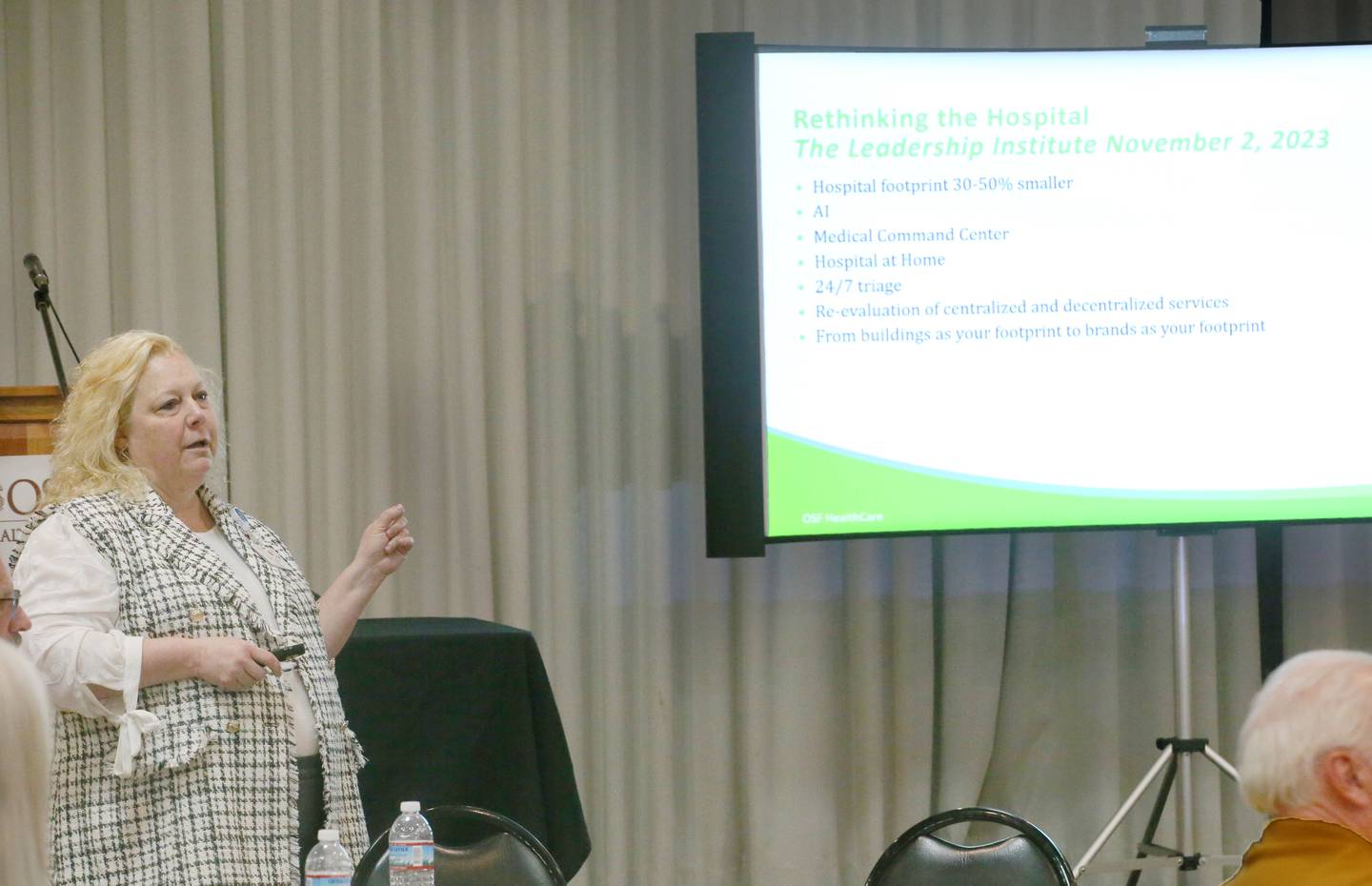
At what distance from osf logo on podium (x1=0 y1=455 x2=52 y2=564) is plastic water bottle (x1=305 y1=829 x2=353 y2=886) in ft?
5.66

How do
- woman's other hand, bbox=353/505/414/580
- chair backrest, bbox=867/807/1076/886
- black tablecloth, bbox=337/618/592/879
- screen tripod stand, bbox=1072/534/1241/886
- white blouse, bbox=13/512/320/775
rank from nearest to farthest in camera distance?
chair backrest, bbox=867/807/1076/886, white blouse, bbox=13/512/320/775, woman's other hand, bbox=353/505/414/580, black tablecloth, bbox=337/618/592/879, screen tripod stand, bbox=1072/534/1241/886

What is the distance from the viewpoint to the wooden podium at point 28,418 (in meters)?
4.04

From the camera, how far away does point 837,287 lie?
4316 millimetres

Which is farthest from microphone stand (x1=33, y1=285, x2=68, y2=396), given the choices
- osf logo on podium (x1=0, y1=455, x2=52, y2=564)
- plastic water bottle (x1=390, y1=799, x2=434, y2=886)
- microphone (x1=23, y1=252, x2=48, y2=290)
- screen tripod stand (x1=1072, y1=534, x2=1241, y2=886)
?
screen tripod stand (x1=1072, y1=534, x2=1241, y2=886)

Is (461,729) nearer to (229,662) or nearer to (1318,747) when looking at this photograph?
(229,662)

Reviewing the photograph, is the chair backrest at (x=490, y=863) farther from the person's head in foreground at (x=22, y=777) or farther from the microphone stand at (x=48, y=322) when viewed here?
the microphone stand at (x=48, y=322)

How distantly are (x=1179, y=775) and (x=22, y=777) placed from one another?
12.7 feet

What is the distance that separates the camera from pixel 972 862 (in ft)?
8.42

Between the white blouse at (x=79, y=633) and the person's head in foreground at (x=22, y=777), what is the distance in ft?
4.39

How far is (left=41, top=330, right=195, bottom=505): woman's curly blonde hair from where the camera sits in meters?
2.89

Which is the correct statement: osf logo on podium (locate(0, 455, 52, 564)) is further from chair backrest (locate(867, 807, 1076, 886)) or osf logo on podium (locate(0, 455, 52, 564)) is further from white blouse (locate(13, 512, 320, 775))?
chair backrest (locate(867, 807, 1076, 886))

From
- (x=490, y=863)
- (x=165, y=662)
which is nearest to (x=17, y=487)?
(x=165, y=662)

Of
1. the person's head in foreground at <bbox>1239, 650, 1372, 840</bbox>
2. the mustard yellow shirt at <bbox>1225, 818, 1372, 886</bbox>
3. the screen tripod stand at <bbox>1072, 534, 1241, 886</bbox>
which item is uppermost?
the person's head in foreground at <bbox>1239, 650, 1372, 840</bbox>

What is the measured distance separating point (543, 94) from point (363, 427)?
1.18 m
